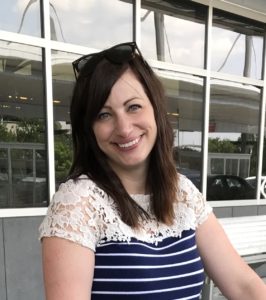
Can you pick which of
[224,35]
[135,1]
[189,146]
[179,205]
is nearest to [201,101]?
[189,146]

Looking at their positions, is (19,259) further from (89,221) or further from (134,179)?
(89,221)

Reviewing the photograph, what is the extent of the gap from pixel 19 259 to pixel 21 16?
7.13ft

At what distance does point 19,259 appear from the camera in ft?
10.3

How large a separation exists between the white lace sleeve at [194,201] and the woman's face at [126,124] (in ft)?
0.73

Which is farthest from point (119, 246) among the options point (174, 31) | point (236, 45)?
point (236, 45)

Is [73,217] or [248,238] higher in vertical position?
[73,217]

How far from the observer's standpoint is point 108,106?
96cm

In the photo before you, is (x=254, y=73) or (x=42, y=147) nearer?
(x=42, y=147)

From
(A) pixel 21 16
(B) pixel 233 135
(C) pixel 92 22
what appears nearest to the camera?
(A) pixel 21 16

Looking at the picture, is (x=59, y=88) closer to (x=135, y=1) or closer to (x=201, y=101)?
(x=135, y=1)

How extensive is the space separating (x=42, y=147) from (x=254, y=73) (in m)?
3.05

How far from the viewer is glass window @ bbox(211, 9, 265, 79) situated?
4250mm

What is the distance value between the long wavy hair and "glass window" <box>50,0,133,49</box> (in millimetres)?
2420

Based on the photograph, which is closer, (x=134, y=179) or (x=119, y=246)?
(x=119, y=246)
